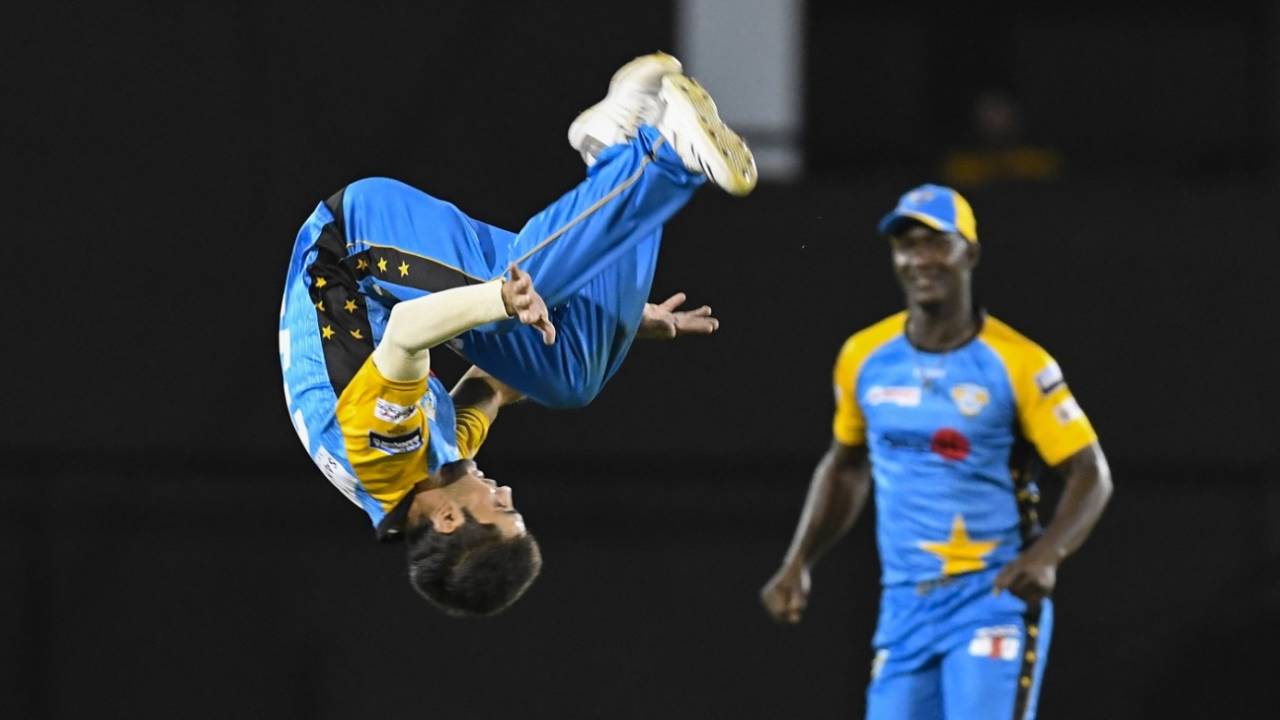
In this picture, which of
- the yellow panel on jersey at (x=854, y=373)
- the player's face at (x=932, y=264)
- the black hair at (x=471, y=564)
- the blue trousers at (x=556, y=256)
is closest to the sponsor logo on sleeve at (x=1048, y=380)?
the player's face at (x=932, y=264)

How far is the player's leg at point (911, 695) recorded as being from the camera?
602cm

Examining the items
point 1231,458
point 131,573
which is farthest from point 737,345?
point 131,573

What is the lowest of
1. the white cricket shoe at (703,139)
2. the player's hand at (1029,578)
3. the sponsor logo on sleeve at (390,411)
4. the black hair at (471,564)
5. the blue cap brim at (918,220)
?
the player's hand at (1029,578)

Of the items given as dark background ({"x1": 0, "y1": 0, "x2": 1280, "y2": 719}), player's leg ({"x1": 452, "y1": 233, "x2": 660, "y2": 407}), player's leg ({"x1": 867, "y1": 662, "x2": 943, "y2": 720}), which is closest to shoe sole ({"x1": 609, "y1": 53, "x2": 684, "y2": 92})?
player's leg ({"x1": 452, "y1": 233, "x2": 660, "y2": 407})

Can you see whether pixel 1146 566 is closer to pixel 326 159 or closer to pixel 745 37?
pixel 745 37

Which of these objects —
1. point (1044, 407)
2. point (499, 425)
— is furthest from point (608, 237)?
point (499, 425)

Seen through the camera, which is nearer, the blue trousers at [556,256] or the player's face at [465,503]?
the player's face at [465,503]

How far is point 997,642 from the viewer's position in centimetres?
593

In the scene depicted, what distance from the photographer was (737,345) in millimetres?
8148

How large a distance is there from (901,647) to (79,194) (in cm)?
393

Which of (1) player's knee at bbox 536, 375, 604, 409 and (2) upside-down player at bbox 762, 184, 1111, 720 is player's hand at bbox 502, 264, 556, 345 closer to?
(1) player's knee at bbox 536, 375, 604, 409

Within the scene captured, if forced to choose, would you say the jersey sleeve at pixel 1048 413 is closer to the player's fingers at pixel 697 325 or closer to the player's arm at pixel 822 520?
the player's arm at pixel 822 520

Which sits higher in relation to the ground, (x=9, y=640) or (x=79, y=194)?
(x=79, y=194)

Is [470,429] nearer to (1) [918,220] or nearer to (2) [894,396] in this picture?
(2) [894,396]
